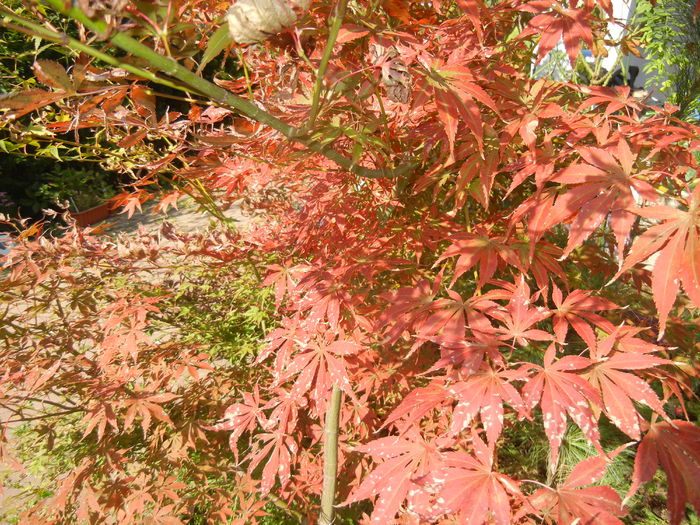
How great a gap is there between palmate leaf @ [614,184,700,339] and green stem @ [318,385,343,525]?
0.90m

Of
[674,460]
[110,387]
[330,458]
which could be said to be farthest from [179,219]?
[674,460]

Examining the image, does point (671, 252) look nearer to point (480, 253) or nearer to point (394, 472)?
point (480, 253)

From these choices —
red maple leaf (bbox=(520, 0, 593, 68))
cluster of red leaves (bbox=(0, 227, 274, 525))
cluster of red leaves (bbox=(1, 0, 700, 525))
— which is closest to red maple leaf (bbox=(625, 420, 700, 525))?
cluster of red leaves (bbox=(1, 0, 700, 525))

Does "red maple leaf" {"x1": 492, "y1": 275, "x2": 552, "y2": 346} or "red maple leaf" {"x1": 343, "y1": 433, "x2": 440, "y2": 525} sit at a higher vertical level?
"red maple leaf" {"x1": 492, "y1": 275, "x2": 552, "y2": 346}

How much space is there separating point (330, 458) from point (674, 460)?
2.97 ft

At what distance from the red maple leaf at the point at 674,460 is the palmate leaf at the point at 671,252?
0.83 ft

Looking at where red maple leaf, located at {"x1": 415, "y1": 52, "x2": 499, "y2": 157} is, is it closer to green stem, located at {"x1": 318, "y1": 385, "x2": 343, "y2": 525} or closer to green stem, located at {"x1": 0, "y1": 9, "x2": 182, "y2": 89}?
green stem, located at {"x1": 0, "y1": 9, "x2": 182, "y2": 89}

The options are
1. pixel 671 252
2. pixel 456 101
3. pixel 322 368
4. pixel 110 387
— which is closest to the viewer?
pixel 671 252

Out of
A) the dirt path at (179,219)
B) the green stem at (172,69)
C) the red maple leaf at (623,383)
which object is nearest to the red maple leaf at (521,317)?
the red maple leaf at (623,383)

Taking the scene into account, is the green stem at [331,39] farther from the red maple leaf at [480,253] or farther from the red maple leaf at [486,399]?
the red maple leaf at [486,399]

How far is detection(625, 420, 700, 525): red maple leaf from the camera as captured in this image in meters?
0.65

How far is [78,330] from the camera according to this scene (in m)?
1.49

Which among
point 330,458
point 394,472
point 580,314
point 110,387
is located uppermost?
point 580,314

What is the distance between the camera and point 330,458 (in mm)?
1276
